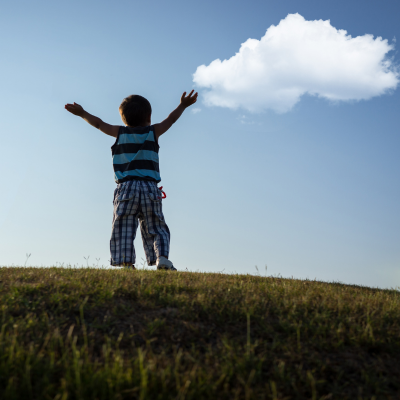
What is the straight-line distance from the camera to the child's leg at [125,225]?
6.52 m

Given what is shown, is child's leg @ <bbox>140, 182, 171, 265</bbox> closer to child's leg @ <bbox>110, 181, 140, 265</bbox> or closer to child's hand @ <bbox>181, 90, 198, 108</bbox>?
child's leg @ <bbox>110, 181, 140, 265</bbox>

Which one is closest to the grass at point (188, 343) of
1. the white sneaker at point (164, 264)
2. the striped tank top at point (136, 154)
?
the white sneaker at point (164, 264)

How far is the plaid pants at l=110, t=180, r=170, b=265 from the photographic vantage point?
6.52 meters

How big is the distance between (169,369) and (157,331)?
0.62 m

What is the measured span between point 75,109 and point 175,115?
1816 millimetres

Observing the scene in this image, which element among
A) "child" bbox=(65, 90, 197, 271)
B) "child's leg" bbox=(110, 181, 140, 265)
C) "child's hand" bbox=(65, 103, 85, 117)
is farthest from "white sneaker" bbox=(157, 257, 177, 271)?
"child's hand" bbox=(65, 103, 85, 117)

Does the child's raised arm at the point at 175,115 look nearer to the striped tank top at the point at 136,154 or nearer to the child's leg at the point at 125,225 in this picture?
the striped tank top at the point at 136,154

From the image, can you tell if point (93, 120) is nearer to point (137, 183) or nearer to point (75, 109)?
point (75, 109)

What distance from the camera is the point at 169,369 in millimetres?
2604

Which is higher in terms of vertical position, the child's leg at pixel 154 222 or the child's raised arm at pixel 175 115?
the child's raised arm at pixel 175 115

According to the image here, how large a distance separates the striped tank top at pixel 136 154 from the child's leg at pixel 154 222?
0.23 m

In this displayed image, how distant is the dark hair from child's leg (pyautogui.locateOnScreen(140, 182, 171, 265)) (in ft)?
3.83

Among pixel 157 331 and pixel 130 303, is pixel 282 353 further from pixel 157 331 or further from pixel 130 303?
pixel 130 303

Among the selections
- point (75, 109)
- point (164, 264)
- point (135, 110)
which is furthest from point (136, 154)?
point (164, 264)
